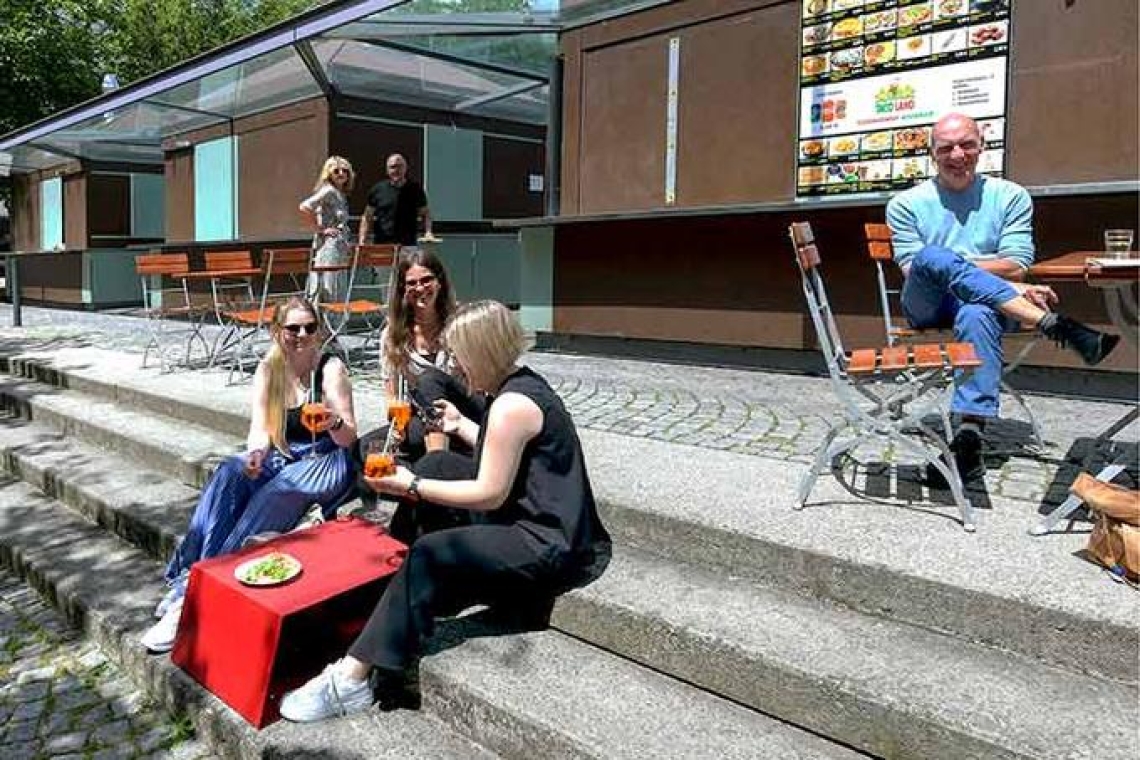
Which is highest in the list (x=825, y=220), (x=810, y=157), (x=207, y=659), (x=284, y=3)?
(x=284, y=3)

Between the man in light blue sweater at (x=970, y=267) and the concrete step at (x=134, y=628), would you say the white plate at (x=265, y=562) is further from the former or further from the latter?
the man in light blue sweater at (x=970, y=267)

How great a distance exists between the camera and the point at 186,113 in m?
12.8

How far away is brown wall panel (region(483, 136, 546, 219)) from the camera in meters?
13.1

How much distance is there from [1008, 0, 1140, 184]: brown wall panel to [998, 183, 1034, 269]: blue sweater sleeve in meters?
2.11

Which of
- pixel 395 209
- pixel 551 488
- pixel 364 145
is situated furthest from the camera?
pixel 364 145

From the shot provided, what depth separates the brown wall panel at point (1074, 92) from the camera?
541 cm

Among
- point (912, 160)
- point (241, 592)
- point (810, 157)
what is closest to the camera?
point (241, 592)

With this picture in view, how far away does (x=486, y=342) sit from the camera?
289cm

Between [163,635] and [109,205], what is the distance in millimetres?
15837

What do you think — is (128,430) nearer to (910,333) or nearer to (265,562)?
(265,562)

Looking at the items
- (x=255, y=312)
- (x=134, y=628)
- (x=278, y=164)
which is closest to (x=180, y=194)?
(x=278, y=164)

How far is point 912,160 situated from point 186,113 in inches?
394

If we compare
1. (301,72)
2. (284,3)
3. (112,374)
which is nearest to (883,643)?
(112,374)

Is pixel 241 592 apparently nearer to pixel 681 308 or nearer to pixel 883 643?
pixel 883 643
